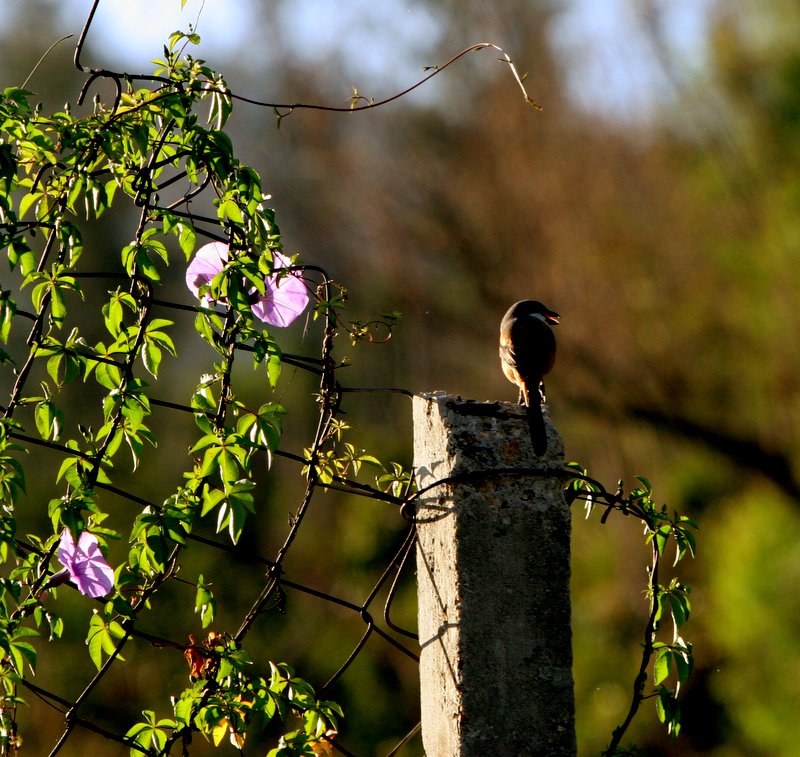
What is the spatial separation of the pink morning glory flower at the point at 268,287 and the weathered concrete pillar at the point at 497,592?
1.21 feet

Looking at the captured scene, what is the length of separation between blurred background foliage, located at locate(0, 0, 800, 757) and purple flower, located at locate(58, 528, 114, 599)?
5354mm

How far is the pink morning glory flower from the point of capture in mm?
1724

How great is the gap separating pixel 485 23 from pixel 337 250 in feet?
7.63

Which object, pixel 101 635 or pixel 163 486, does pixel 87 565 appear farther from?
pixel 163 486

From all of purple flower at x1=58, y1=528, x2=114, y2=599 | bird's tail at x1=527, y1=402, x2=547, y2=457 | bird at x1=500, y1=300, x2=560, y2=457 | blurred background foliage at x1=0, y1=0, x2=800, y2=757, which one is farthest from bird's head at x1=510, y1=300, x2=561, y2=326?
blurred background foliage at x1=0, y1=0, x2=800, y2=757

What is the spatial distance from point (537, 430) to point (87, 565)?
743mm

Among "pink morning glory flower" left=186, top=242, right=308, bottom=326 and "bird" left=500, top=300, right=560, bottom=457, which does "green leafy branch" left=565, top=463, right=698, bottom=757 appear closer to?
"bird" left=500, top=300, right=560, bottom=457

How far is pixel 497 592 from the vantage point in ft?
4.78

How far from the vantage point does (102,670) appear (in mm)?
1477

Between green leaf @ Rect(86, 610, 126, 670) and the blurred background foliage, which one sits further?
the blurred background foliage

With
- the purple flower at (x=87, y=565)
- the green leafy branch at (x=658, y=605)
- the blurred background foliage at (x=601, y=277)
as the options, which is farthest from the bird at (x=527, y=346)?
the blurred background foliage at (x=601, y=277)

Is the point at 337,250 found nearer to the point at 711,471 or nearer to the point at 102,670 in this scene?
the point at 711,471

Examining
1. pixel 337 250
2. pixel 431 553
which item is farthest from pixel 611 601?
pixel 431 553

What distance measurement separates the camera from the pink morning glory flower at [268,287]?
172 cm
